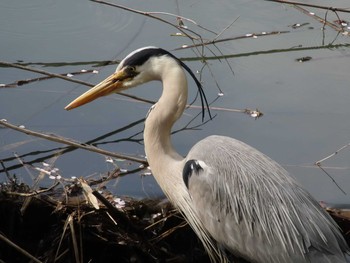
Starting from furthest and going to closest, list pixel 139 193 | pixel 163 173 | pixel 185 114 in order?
pixel 185 114, pixel 139 193, pixel 163 173

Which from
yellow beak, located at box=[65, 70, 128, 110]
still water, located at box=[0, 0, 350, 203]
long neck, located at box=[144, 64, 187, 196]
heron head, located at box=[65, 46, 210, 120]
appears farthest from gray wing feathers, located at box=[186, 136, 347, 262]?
still water, located at box=[0, 0, 350, 203]

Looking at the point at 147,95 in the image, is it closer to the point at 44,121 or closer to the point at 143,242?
the point at 44,121

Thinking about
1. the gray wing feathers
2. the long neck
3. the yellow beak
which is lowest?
the gray wing feathers

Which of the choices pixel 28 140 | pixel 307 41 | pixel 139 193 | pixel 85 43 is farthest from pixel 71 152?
pixel 307 41

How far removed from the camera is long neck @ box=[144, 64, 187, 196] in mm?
3348

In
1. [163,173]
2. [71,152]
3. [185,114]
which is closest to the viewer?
[163,173]

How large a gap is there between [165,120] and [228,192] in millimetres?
449

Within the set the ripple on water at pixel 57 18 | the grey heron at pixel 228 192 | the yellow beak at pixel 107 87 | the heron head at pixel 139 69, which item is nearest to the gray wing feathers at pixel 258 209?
the grey heron at pixel 228 192

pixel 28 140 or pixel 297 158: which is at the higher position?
pixel 28 140

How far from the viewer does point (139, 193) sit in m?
3.79

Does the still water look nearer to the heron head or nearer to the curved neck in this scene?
the curved neck

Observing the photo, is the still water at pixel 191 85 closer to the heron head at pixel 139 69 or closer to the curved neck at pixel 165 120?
the curved neck at pixel 165 120

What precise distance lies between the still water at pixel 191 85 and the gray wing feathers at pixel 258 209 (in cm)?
63

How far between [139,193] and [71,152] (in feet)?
1.67
